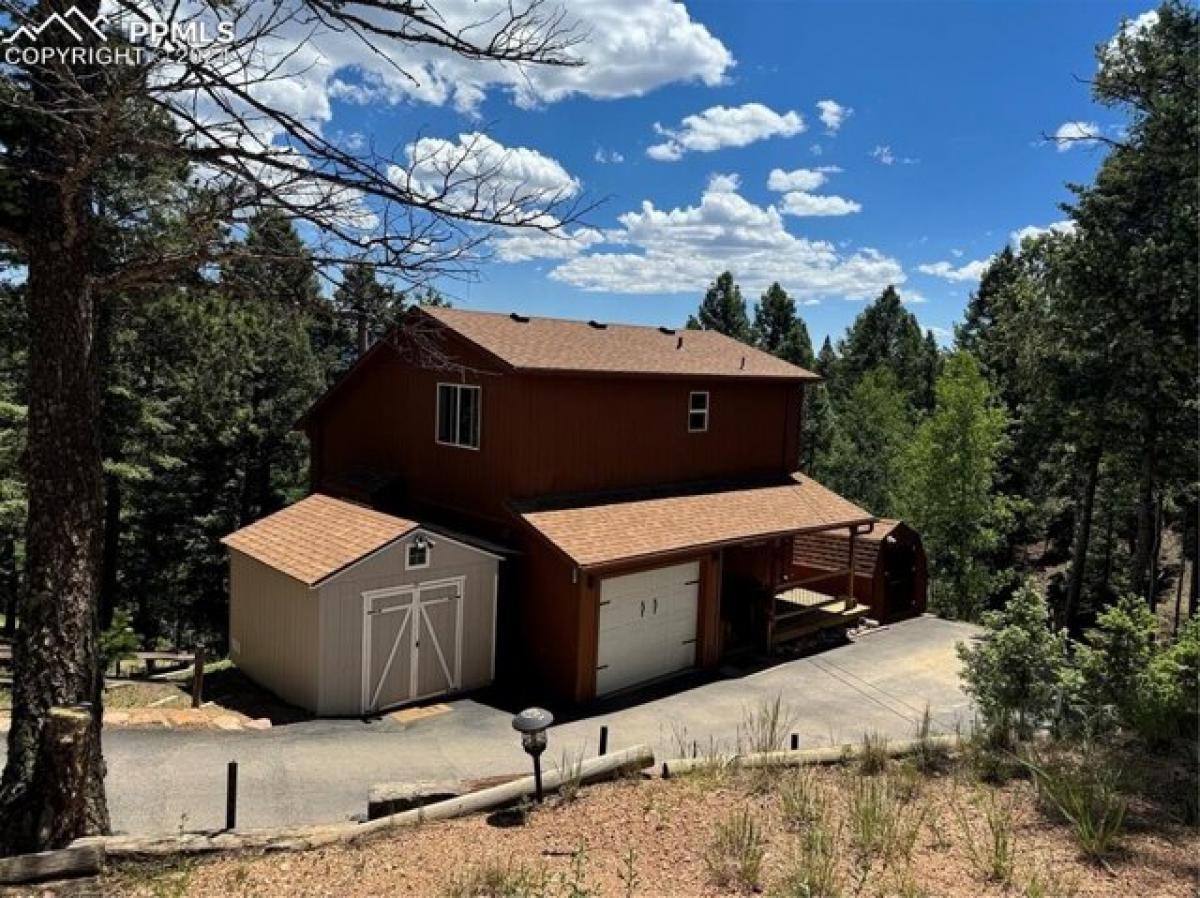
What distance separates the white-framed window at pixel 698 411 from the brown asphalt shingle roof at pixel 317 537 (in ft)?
23.2

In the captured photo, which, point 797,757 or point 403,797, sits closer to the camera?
point 403,797

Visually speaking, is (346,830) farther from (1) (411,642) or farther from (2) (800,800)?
(1) (411,642)

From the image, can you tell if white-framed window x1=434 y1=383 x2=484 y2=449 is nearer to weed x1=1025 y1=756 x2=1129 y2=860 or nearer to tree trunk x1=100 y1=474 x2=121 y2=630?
weed x1=1025 y1=756 x2=1129 y2=860

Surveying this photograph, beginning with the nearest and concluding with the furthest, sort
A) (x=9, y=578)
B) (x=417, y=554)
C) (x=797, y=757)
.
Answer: (x=797, y=757) < (x=417, y=554) < (x=9, y=578)

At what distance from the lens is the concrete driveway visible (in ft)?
30.0

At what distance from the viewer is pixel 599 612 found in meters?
13.9

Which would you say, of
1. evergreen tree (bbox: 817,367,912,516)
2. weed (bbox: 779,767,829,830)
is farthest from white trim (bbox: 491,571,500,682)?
evergreen tree (bbox: 817,367,912,516)

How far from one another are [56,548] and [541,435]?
9282 mm

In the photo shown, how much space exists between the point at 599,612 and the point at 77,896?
9.47m

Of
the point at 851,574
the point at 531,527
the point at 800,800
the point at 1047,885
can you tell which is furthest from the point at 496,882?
the point at 851,574

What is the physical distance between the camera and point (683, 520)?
624 inches

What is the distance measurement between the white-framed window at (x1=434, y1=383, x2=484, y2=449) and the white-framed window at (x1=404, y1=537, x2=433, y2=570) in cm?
276

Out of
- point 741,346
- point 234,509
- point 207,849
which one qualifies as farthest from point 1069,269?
point 234,509

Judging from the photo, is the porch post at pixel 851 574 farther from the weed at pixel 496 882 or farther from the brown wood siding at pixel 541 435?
the weed at pixel 496 882
